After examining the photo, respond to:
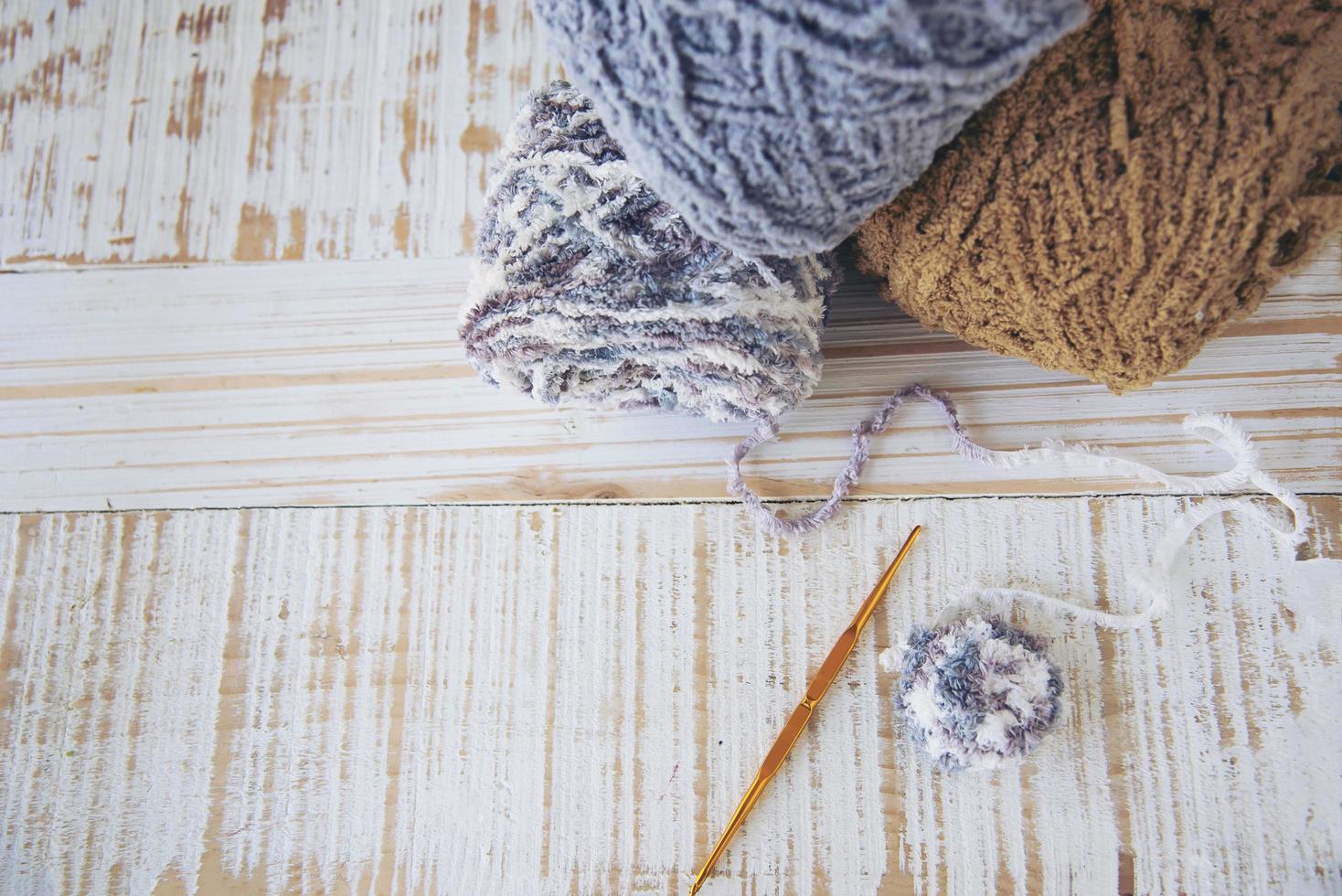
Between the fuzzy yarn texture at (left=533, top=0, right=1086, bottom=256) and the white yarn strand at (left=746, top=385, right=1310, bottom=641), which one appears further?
the white yarn strand at (left=746, top=385, right=1310, bottom=641)

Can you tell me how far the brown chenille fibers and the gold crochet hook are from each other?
254 millimetres

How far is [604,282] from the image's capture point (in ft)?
1.80

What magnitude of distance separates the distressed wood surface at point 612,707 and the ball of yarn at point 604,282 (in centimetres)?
16

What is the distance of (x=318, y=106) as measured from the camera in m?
0.76

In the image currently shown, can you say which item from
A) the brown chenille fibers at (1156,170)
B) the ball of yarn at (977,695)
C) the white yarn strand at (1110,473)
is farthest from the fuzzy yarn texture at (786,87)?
the ball of yarn at (977,695)

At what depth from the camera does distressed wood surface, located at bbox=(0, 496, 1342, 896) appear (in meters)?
0.64

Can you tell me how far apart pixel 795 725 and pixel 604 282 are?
1.14 ft

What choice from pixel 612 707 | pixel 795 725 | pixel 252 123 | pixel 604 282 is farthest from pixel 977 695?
pixel 252 123

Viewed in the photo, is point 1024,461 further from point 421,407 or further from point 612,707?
point 421,407

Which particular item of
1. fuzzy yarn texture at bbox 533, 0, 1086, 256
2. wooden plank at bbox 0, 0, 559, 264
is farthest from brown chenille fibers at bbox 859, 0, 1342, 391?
wooden plank at bbox 0, 0, 559, 264

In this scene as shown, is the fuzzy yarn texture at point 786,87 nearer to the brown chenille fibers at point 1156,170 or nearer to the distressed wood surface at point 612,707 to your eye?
the brown chenille fibers at point 1156,170

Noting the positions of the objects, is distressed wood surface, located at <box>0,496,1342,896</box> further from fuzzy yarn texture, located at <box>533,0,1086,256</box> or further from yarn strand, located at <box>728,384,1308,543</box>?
fuzzy yarn texture, located at <box>533,0,1086,256</box>

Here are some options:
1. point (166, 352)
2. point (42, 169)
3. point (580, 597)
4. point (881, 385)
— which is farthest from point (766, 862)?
point (42, 169)

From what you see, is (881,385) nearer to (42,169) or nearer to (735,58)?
(735,58)
